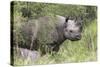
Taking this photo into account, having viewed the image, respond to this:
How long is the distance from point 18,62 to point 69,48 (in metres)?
0.66

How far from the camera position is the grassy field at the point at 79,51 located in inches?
94.4

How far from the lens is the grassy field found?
2.40 meters

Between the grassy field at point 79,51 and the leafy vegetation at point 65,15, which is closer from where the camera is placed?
the leafy vegetation at point 65,15

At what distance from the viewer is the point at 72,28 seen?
2496mm

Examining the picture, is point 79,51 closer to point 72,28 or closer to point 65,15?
point 72,28

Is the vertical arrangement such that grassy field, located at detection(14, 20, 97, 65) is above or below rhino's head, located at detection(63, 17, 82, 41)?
below

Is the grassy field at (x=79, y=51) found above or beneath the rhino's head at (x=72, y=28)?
beneath

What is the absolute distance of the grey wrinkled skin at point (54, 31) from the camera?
2320 millimetres

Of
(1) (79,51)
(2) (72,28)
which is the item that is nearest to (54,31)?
(2) (72,28)

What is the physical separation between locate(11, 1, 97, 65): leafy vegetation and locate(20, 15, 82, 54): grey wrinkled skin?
56mm

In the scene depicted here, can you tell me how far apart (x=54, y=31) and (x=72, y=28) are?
249mm

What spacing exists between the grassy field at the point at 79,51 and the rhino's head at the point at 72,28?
0.06 meters

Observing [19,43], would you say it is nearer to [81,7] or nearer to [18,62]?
[18,62]
